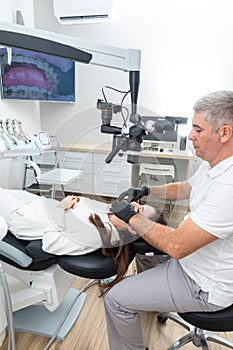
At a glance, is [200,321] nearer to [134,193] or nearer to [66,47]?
[134,193]

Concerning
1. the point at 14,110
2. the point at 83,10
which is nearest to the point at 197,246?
the point at 14,110

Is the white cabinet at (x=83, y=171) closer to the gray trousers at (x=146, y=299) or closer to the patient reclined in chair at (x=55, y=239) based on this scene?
the patient reclined in chair at (x=55, y=239)

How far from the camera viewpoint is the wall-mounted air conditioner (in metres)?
2.66

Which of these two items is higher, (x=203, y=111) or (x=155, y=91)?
(x=155, y=91)

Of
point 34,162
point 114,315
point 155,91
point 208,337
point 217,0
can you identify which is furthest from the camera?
point 155,91

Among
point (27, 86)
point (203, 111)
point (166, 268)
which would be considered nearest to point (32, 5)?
point (27, 86)

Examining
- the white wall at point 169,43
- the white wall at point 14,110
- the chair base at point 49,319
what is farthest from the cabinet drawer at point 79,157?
the white wall at point 169,43

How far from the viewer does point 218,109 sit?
85 cm

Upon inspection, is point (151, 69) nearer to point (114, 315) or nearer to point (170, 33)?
point (170, 33)

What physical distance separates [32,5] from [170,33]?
1.61 m

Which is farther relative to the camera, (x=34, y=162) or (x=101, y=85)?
(x=101, y=85)

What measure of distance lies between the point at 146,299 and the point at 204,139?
0.61 meters

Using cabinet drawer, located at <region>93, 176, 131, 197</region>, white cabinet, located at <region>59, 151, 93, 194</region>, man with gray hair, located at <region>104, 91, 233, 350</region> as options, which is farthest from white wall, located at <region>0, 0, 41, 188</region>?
man with gray hair, located at <region>104, 91, 233, 350</region>

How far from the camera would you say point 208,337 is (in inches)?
49.7
